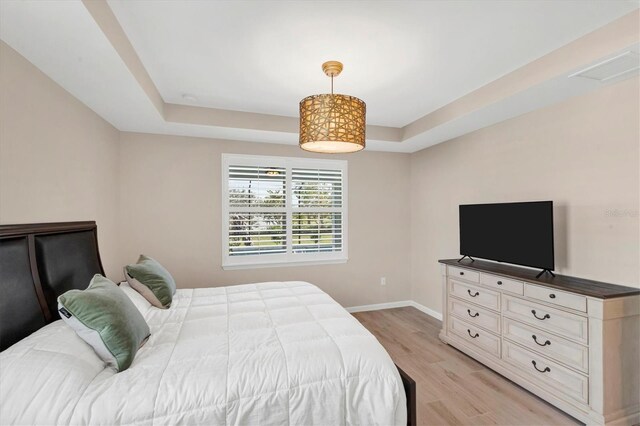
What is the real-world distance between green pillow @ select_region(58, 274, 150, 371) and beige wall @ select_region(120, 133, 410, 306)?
2.17 meters

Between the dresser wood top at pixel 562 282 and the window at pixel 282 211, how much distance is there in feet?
6.08

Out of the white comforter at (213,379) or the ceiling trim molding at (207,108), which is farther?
the ceiling trim molding at (207,108)

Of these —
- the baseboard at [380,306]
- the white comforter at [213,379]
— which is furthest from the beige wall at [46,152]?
the baseboard at [380,306]

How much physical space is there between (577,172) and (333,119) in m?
2.15

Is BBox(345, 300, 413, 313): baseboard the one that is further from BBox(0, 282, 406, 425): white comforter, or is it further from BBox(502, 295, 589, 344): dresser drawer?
BBox(0, 282, 406, 425): white comforter

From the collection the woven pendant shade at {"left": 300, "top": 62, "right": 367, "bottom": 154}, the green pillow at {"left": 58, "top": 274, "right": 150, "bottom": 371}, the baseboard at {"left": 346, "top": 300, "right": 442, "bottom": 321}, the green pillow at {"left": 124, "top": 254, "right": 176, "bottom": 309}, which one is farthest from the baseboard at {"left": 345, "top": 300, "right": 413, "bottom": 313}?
the green pillow at {"left": 58, "top": 274, "right": 150, "bottom": 371}

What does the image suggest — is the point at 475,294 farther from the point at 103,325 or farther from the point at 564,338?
the point at 103,325

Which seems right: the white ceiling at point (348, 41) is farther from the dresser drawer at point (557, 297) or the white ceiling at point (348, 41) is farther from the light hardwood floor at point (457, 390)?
the light hardwood floor at point (457, 390)

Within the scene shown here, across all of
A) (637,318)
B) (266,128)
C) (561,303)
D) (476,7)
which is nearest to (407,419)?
(561,303)

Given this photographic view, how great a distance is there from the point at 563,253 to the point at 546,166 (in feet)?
2.61

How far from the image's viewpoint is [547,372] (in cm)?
234

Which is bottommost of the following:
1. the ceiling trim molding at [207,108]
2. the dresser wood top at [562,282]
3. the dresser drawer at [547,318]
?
the dresser drawer at [547,318]

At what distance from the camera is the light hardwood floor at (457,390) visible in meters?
2.18

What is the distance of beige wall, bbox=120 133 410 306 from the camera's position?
3.61 meters
